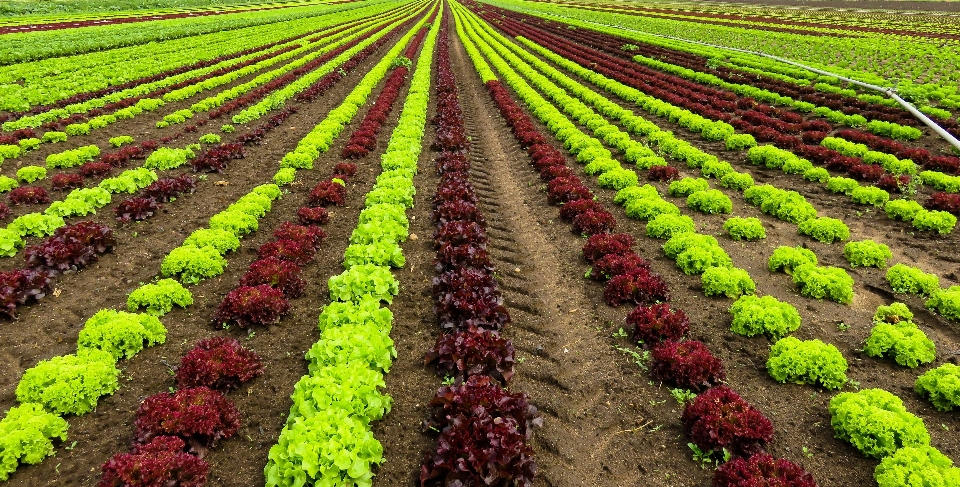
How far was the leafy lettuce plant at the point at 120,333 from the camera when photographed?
29.4 feet

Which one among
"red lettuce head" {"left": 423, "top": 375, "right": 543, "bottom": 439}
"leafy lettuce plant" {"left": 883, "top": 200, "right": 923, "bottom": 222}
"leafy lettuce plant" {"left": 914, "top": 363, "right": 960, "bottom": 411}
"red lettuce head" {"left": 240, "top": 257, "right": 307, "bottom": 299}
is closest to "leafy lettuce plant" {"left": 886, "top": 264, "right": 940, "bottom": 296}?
"leafy lettuce plant" {"left": 914, "top": 363, "right": 960, "bottom": 411}

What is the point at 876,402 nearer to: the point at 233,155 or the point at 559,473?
the point at 559,473

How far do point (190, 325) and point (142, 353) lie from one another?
3.36ft

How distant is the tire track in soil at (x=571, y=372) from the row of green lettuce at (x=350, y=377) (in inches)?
101

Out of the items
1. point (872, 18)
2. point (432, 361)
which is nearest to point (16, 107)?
point (432, 361)

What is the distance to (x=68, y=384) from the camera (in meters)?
7.88

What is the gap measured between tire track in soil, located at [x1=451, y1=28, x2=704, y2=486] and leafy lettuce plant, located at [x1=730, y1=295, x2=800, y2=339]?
2.26m

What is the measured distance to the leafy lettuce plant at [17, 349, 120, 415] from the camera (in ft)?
25.5

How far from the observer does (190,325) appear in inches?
402

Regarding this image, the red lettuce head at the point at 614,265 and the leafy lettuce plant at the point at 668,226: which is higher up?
the leafy lettuce plant at the point at 668,226

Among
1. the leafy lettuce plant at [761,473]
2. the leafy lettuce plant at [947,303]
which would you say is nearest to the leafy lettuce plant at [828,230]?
the leafy lettuce plant at [947,303]

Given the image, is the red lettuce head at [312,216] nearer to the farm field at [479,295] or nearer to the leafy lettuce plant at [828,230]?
the farm field at [479,295]

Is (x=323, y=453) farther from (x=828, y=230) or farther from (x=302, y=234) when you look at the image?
(x=828, y=230)

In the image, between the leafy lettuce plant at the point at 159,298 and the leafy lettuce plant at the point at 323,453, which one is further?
the leafy lettuce plant at the point at 159,298
